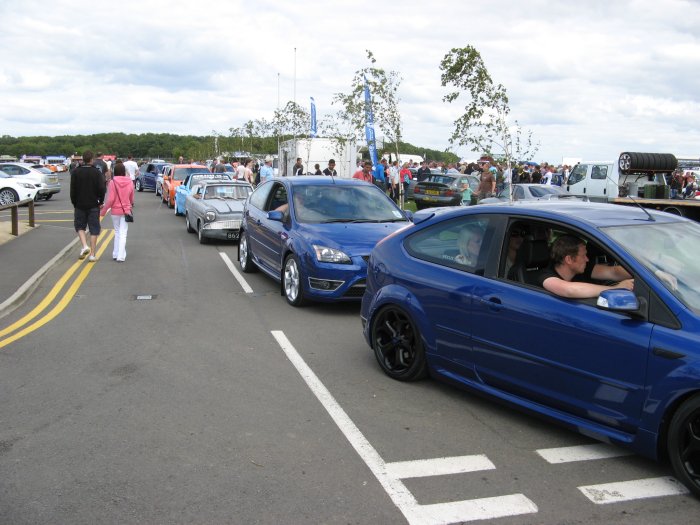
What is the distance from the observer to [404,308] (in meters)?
5.58

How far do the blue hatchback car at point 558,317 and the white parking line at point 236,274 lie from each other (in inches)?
182

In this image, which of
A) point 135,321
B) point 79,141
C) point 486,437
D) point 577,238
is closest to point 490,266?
point 577,238

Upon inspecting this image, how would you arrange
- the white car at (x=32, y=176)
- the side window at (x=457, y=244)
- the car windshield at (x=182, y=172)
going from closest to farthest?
1. the side window at (x=457, y=244)
2. the car windshield at (x=182, y=172)
3. the white car at (x=32, y=176)

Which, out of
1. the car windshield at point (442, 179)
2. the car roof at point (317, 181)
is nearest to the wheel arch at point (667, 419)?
the car roof at point (317, 181)

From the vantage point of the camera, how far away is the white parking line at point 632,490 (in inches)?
147

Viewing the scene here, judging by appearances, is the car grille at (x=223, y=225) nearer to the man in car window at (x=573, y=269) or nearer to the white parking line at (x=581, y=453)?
the man in car window at (x=573, y=269)

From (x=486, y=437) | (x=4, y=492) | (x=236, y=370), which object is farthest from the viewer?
(x=236, y=370)

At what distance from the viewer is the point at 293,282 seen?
8.95m

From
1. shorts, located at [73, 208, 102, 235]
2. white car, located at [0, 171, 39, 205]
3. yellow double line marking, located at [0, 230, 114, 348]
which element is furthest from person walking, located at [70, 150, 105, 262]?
white car, located at [0, 171, 39, 205]

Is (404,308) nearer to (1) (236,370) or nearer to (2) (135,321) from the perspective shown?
(1) (236,370)

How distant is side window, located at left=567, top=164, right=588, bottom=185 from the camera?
78.8ft

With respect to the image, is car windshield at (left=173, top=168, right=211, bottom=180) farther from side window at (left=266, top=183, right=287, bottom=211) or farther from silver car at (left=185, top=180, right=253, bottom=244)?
side window at (left=266, top=183, right=287, bottom=211)

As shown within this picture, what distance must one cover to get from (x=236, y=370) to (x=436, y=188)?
2084 cm

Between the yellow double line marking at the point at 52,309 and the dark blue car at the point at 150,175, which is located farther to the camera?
the dark blue car at the point at 150,175
